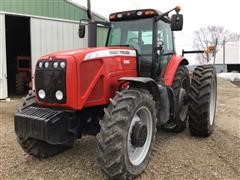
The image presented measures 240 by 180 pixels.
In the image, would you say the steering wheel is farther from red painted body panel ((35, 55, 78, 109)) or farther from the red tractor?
red painted body panel ((35, 55, 78, 109))

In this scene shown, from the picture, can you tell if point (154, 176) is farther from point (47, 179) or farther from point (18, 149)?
point (18, 149)

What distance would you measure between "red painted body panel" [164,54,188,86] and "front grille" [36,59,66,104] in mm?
2182

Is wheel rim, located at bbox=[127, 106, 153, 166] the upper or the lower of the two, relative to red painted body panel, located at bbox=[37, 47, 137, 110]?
lower

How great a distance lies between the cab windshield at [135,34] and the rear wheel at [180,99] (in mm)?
1026

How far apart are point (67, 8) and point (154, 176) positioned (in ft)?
35.8

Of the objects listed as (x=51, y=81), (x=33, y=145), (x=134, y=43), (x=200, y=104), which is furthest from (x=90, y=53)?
(x=200, y=104)

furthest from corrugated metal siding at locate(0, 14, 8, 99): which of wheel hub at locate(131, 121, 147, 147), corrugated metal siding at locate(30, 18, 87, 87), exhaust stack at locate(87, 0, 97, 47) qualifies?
wheel hub at locate(131, 121, 147, 147)

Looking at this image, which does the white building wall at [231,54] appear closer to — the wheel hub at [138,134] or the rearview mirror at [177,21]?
the rearview mirror at [177,21]

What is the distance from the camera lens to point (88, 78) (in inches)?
179

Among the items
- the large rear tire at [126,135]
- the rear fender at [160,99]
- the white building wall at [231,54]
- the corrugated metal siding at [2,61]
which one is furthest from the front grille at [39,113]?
the white building wall at [231,54]

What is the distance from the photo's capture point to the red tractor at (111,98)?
163 inches

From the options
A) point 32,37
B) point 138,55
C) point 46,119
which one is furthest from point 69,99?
point 32,37

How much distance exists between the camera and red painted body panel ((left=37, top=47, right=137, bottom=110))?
437 centimetres

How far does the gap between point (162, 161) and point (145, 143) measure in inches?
19.8
